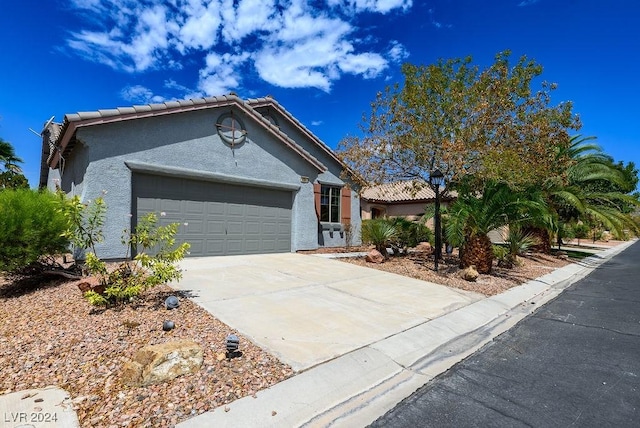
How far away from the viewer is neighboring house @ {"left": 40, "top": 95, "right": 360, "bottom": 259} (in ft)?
28.1

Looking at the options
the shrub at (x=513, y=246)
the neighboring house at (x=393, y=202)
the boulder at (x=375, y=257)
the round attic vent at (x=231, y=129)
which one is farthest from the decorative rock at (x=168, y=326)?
the neighboring house at (x=393, y=202)

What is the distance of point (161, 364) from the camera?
310cm

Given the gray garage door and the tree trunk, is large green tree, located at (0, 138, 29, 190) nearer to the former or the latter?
the gray garage door

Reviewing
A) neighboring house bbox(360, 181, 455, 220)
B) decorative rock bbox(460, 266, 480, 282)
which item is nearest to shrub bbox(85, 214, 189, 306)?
decorative rock bbox(460, 266, 480, 282)

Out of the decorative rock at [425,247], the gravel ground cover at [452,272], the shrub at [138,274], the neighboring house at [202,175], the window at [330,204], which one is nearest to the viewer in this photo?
the shrub at [138,274]

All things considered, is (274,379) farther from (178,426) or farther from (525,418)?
(525,418)

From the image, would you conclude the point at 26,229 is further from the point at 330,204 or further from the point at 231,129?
the point at 330,204

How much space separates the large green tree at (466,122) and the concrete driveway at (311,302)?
3.99 metres

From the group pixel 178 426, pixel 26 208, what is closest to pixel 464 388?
pixel 178 426

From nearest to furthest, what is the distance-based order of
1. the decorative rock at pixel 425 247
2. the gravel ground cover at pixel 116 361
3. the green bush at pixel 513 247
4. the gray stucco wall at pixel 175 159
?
the gravel ground cover at pixel 116 361 < the gray stucco wall at pixel 175 159 < the green bush at pixel 513 247 < the decorative rock at pixel 425 247

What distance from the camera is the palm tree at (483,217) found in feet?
29.7

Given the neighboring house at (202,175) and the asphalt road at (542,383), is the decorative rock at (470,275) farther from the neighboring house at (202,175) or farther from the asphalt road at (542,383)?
the neighboring house at (202,175)

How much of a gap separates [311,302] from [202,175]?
6180 millimetres

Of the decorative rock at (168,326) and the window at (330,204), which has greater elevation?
the window at (330,204)
